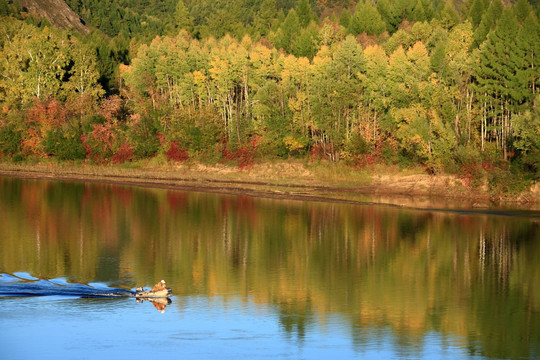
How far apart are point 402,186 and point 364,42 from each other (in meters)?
31.0

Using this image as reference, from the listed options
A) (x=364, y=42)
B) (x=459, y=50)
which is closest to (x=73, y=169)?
(x=364, y=42)

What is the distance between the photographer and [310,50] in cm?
9419

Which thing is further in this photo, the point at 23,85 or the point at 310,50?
the point at 23,85

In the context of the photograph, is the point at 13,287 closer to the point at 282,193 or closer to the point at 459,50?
the point at 282,193

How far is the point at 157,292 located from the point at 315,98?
4956 centimetres

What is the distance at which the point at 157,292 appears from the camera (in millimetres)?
32625

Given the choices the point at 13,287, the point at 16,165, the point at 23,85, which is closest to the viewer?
the point at 13,287

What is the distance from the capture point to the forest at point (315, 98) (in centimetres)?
6844

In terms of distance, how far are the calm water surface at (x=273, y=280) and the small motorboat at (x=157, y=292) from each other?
1.63 ft

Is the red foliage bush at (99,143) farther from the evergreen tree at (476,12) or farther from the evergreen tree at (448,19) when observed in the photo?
the evergreen tree at (476,12)

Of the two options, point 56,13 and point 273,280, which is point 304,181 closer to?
point 273,280

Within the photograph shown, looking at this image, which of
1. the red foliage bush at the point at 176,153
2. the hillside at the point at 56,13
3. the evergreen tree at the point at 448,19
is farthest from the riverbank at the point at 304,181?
the hillside at the point at 56,13

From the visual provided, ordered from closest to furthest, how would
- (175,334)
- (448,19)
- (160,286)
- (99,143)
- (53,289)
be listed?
(175,334), (160,286), (53,289), (99,143), (448,19)

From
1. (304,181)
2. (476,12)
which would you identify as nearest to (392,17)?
(476,12)
